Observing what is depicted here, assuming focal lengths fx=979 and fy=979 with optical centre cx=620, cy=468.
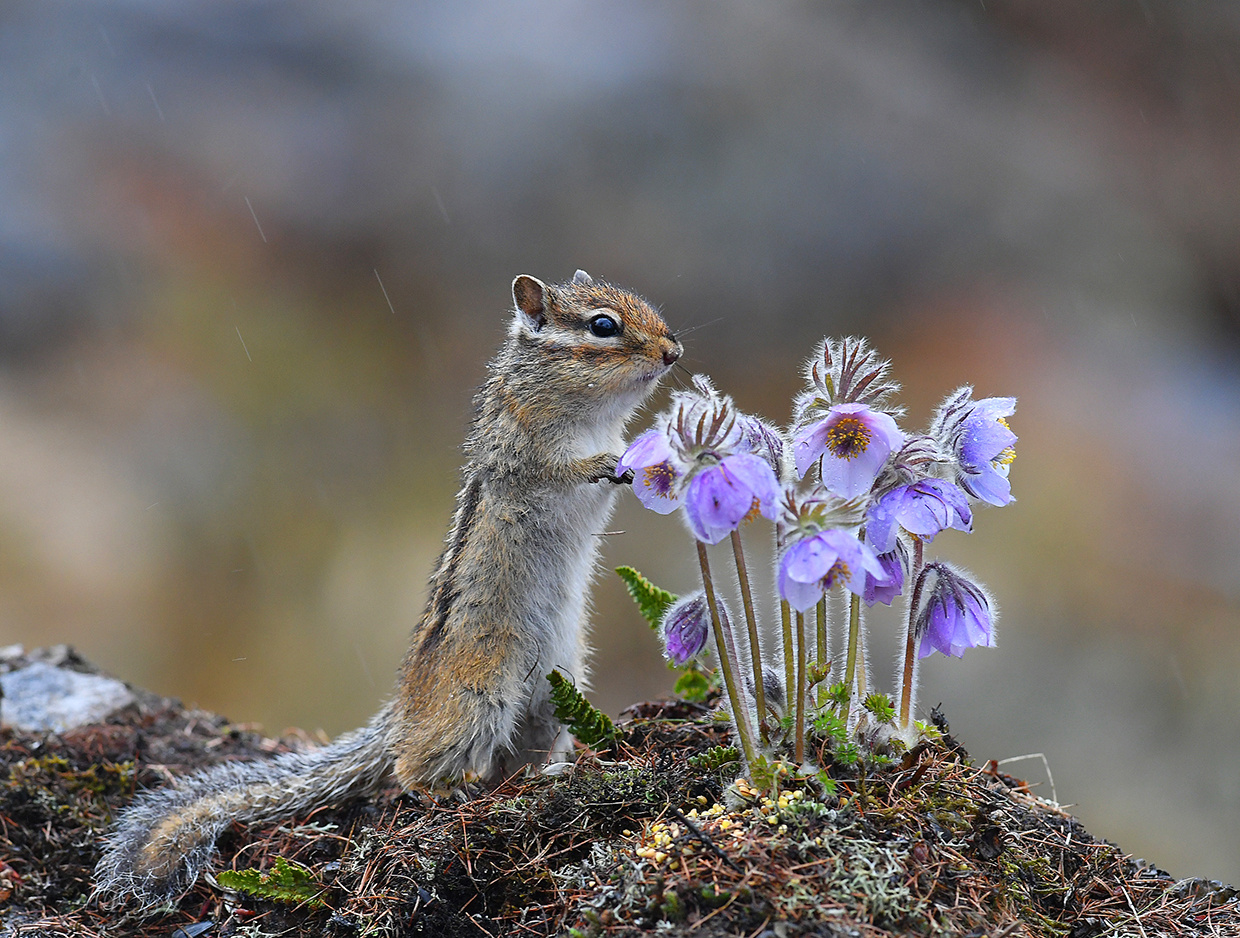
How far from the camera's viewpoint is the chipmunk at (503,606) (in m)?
3.41

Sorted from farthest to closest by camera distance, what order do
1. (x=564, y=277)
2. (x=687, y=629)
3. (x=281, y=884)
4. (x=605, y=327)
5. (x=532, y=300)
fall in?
(x=564, y=277) < (x=532, y=300) < (x=605, y=327) < (x=281, y=884) < (x=687, y=629)

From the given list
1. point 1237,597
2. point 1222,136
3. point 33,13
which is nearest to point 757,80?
point 1222,136

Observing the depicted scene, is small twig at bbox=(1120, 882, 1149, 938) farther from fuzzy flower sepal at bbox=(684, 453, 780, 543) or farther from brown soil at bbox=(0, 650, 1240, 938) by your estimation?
fuzzy flower sepal at bbox=(684, 453, 780, 543)

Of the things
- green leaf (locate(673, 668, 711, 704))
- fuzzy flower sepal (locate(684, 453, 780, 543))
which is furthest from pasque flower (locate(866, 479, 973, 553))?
green leaf (locate(673, 668, 711, 704))

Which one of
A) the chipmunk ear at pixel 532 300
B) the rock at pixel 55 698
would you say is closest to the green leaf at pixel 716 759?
the chipmunk ear at pixel 532 300

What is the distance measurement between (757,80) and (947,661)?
17.3ft

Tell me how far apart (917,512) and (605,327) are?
166cm

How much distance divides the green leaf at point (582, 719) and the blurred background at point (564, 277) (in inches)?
173

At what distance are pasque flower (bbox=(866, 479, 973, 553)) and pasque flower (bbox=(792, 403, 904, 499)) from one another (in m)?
0.08

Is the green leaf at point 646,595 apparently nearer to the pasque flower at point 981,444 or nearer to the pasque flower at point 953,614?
the pasque flower at point 953,614

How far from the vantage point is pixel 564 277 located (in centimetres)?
831

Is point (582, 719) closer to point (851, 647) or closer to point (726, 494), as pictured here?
point (851, 647)

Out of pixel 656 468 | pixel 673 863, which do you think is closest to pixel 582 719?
pixel 673 863

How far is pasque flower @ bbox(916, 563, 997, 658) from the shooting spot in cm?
253
